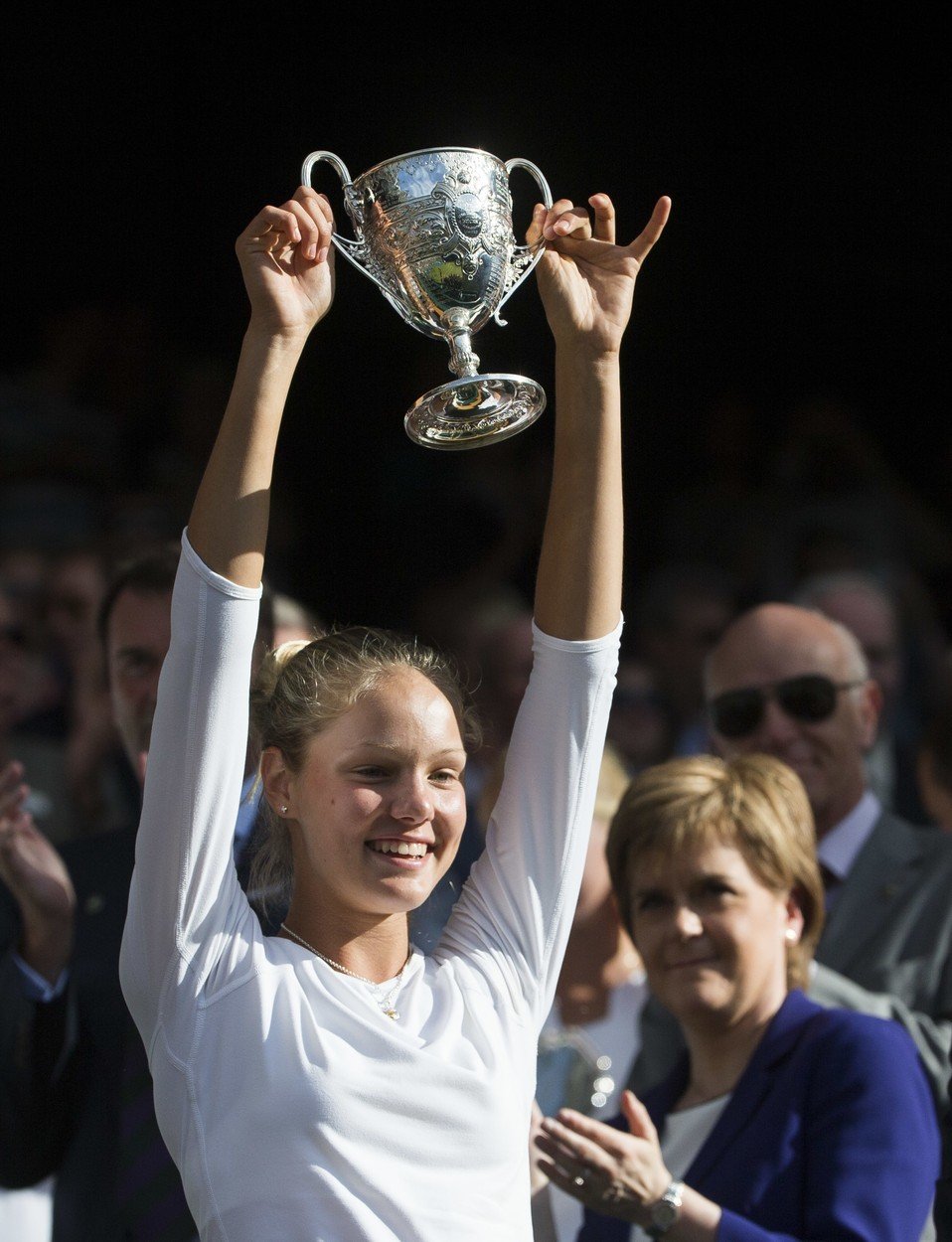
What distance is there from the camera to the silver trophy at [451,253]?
2213 mm

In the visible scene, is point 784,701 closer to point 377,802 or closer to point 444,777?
point 444,777

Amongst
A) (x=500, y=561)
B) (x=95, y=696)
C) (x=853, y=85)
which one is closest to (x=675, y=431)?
(x=500, y=561)

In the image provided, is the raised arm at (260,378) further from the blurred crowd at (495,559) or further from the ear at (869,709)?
the blurred crowd at (495,559)

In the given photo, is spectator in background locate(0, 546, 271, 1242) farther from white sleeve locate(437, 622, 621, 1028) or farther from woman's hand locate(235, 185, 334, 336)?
woman's hand locate(235, 185, 334, 336)

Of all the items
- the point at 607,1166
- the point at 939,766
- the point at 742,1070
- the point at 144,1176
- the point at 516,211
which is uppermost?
the point at 516,211

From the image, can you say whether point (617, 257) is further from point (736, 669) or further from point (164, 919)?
point (736, 669)

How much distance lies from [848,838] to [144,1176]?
4.94ft

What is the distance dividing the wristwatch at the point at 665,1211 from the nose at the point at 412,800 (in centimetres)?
68

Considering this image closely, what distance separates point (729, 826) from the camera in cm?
273

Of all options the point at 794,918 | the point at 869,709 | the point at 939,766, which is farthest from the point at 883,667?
the point at 794,918

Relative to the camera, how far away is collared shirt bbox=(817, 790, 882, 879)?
3.33 m

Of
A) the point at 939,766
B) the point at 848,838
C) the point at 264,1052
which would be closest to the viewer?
the point at 264,1052

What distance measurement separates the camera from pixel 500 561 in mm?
5270

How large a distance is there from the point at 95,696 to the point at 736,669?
175 cm
